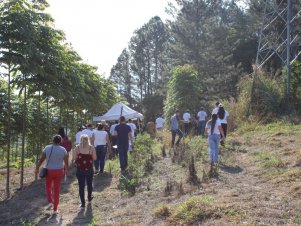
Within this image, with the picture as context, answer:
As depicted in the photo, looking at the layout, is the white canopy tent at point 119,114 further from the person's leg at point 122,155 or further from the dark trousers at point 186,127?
the person's leg at point 122,155

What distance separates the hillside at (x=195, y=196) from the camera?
7.59m

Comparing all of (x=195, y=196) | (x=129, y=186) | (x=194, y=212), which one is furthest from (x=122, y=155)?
(x=194, y=212)

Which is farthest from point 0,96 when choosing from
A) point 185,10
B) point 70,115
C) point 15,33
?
point 185,10

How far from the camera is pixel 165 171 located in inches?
519

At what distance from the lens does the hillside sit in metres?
7.59

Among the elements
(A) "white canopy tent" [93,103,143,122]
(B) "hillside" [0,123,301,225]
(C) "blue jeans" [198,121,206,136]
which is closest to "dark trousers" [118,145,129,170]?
(B) "hillside" [0,123,301,225]

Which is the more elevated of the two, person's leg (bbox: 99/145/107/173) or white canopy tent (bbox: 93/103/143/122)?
white canopy tent (bbox: 93/103/143/122)

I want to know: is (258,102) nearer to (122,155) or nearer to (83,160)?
(122,155)

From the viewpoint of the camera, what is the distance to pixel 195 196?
9.08 metres

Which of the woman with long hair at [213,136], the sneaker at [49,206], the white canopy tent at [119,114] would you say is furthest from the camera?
the white canopy tent at [119,114]

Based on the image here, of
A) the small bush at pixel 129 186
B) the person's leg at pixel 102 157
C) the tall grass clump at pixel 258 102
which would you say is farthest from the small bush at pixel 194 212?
the tall grass clump at pixel 258 102

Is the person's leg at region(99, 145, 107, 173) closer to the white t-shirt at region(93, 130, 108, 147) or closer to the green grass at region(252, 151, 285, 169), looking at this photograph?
the white t-shirt at region(93, 130, 108, 147)

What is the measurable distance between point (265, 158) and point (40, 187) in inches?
257

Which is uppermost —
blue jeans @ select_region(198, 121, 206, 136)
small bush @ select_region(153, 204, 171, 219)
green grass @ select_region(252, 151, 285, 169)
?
blue jeans @ select_region(198, 121, 206, 136)
